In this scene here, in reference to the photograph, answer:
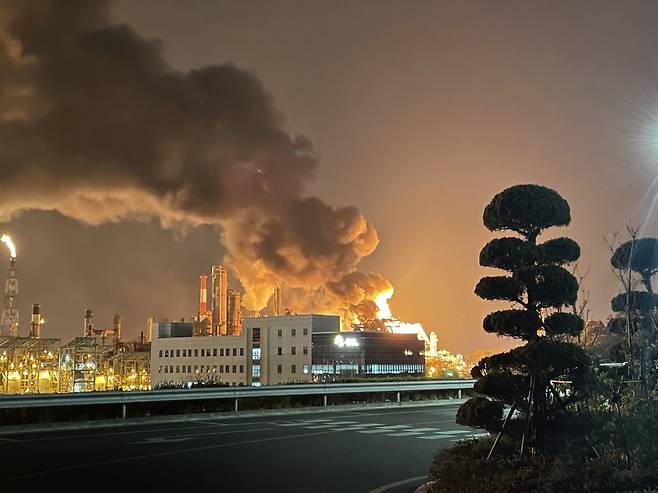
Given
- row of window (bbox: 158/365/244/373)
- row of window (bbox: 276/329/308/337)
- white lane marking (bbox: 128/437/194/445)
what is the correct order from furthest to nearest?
row of window (bbox: 158/365/244/373) → row of window (bbox: 276/329/308/337) → white lane marking (bbox: 128/437/194/445)

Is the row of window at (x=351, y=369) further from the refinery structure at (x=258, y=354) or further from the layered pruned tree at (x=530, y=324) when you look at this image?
the layered pruned tree at (x=530, y=324)

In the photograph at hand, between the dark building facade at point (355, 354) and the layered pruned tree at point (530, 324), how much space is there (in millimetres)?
75354

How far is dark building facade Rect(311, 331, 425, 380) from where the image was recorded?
8625 cm

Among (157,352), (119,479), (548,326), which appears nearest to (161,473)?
(119,479)

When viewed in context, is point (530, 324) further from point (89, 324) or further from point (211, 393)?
point (89, 324)

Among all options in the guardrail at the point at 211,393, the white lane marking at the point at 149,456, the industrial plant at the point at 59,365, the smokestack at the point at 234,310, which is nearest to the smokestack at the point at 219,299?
the smokestack at the point at 234,310

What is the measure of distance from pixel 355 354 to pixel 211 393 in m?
65.8

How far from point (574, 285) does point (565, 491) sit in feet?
11.7

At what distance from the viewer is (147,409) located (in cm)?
2158

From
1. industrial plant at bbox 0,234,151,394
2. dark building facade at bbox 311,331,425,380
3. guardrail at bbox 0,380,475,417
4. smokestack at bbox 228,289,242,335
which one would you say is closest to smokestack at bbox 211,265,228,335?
smokestack at bbox 228,289,242,335

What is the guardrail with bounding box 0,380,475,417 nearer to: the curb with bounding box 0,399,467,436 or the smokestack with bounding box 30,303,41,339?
the curb with bounding box 0,399,467,436

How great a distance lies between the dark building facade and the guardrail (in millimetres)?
54828

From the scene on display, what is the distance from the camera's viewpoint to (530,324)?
9.95 m

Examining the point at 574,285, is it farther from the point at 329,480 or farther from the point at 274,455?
the point at 274,455
